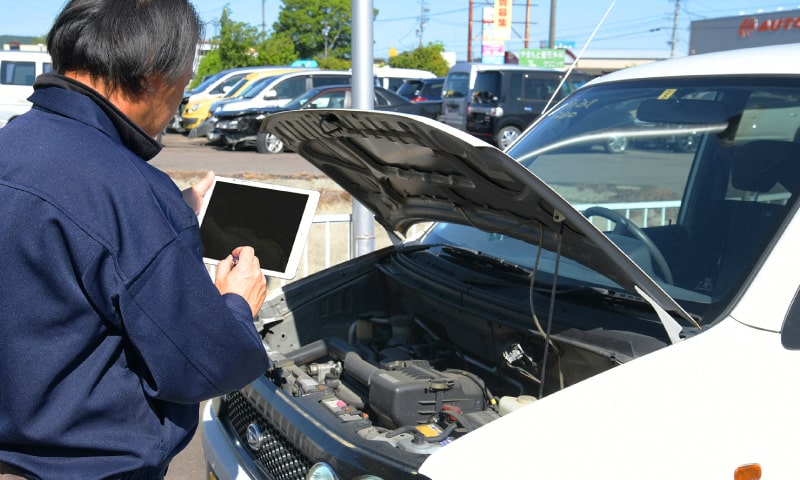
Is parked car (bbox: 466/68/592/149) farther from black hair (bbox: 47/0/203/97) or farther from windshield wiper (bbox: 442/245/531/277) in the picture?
black hair (bbox: 47/0/203/97)

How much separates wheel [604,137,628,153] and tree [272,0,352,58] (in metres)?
71.7

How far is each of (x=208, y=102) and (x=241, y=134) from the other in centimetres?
595

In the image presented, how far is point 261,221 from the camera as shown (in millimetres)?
2785

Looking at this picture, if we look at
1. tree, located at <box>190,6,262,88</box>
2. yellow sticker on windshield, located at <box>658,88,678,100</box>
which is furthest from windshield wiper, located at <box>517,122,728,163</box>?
tree, located at <box>190,6,262,88</box>

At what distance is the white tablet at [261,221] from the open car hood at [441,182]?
11.5 inches

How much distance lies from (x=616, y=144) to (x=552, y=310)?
160 cm

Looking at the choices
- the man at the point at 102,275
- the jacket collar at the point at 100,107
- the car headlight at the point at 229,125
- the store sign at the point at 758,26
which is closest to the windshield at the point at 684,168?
the man at the point at 102,275

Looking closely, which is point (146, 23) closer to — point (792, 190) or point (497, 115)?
point (792, 190)

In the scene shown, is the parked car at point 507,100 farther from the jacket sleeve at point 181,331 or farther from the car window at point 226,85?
the jacket sleeve at point 181,331

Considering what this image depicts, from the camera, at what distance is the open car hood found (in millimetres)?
2131

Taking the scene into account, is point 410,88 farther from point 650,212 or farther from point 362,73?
point 650,212

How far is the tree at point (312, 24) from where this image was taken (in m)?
73.9

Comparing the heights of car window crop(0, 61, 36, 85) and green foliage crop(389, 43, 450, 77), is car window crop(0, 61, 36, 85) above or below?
below

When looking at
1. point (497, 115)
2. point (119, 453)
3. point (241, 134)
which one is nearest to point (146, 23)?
point (119, 453)
